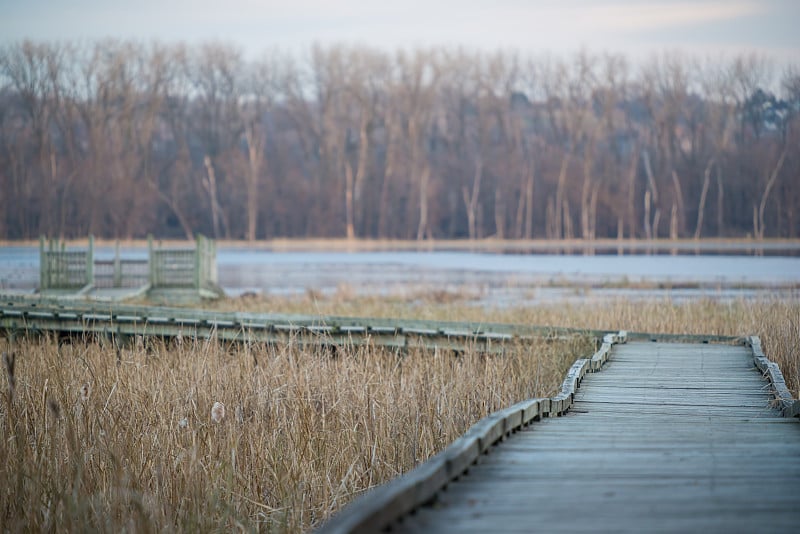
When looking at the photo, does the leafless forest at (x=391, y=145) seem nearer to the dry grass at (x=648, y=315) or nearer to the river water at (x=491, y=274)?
the river water at (x=491, y=274)

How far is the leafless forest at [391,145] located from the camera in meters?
45.2

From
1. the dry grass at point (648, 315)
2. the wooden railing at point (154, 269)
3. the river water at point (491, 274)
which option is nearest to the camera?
the dry grass at point (648, 315)

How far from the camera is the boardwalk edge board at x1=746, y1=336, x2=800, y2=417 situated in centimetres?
493

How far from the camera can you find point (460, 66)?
166ft

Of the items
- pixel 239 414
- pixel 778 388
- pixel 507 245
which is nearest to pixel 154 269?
pixel 239 414

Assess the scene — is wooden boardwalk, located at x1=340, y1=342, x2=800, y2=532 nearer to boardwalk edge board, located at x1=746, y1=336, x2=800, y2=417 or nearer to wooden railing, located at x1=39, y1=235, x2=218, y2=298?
boardwalk edge board, located at x1=746, y1=336, x2=800, y2=417

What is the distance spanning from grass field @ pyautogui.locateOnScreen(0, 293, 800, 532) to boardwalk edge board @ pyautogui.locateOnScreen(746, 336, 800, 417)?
2.27ft

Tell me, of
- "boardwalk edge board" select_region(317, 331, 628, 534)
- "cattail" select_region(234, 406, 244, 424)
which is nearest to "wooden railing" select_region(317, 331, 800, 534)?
"boardwalk edge board" select_region(317, 331, 628, 534)

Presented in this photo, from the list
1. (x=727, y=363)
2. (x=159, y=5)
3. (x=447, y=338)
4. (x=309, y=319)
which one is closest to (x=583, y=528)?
(x=727, y=363)

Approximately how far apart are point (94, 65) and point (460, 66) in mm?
18442

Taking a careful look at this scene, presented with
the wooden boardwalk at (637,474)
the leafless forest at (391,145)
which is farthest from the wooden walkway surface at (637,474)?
the leafless forest at (391,145)

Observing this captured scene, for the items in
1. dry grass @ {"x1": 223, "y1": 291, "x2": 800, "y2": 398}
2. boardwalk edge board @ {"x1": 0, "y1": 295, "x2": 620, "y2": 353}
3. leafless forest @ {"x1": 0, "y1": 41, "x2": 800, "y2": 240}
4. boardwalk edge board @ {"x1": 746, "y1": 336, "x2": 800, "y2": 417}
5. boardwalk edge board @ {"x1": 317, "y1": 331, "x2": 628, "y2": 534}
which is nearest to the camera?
boardwalk edge board @ {"x1": 317, "y1": 331, "x2": 628, "y2": 534}

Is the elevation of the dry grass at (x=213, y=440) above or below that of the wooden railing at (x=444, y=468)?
below

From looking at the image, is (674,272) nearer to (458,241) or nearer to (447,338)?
(447,338)
